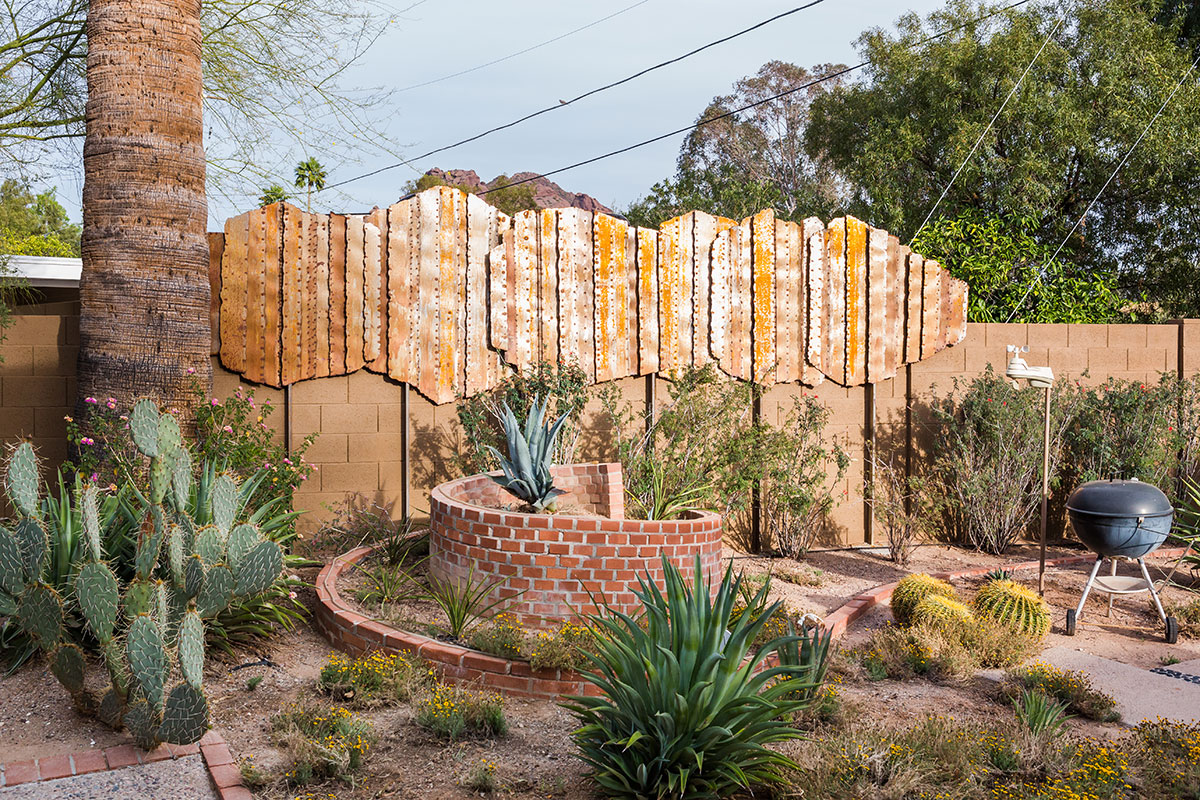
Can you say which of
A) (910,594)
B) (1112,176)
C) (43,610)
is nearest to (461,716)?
(43,610)

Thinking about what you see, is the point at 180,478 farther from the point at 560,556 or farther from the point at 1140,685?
the point at 1140,685

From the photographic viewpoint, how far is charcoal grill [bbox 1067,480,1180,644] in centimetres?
638

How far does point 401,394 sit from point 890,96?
13777 millimetres

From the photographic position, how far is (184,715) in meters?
3.85

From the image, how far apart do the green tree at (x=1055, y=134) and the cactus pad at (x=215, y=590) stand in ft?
42.4

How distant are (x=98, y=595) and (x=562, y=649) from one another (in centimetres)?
212

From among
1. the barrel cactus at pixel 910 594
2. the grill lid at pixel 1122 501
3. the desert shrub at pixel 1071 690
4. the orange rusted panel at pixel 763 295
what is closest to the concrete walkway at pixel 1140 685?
the desert shrub at pixel 1071 690

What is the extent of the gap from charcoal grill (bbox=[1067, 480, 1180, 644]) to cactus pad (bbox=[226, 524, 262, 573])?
518cm

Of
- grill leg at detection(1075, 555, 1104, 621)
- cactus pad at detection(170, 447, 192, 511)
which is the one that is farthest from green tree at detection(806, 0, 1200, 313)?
cactus pad at detection(170, 447, 192, 511)

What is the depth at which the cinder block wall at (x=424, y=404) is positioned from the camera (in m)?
7.07

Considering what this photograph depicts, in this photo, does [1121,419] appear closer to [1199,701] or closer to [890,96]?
[1199,701]

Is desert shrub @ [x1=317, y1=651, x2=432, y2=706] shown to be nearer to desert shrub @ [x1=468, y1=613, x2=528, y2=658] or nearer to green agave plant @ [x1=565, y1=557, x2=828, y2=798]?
desert shrub @ [x1=468, y1=613, x2=528, y2=658]

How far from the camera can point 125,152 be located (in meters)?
6.39

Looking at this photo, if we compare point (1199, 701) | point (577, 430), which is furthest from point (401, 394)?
point (1199, 701)
